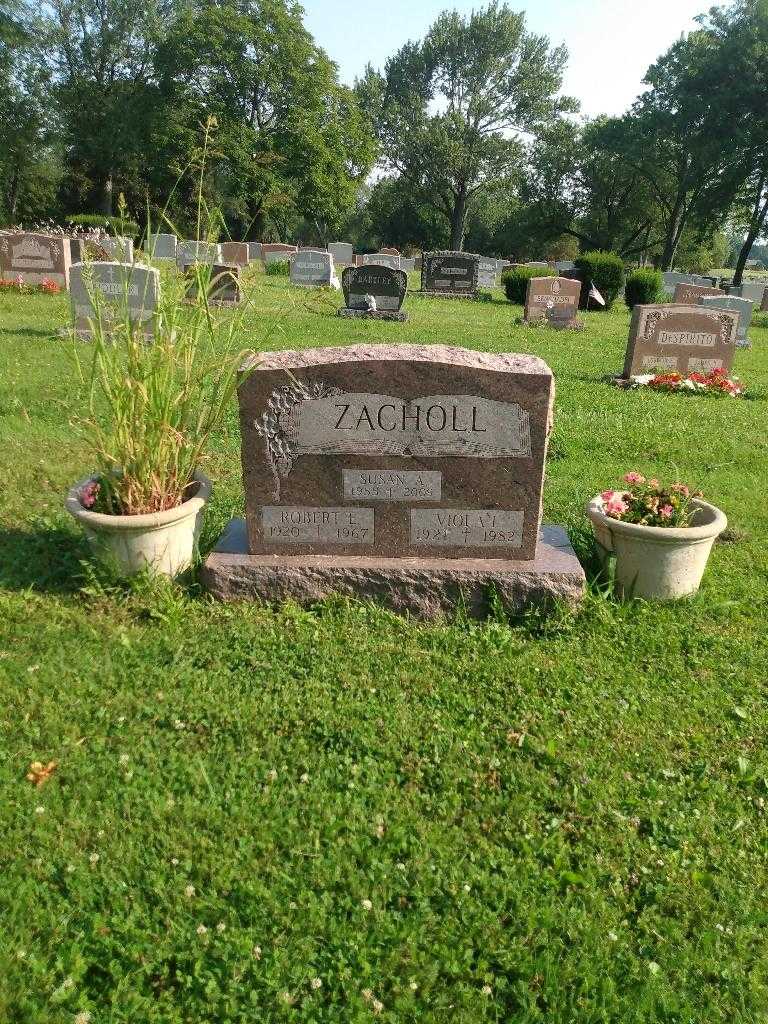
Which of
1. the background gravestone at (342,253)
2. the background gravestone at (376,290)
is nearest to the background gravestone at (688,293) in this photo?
the background gravestone at (376,290)

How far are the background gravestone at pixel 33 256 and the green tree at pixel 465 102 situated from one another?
117ft

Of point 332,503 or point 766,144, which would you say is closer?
point 332,503

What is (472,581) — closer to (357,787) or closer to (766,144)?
(357,787)

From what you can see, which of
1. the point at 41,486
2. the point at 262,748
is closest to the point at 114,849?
the point at 262,748

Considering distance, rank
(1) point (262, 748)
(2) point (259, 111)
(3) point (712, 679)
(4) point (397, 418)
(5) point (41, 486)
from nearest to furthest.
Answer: (1) point (262, 748) → (3) point (712, 679) → (4) point (397, 418) → (5) point (41, 486) → (2) point (259, 111)

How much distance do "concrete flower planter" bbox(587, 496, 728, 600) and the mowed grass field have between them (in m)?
0.12

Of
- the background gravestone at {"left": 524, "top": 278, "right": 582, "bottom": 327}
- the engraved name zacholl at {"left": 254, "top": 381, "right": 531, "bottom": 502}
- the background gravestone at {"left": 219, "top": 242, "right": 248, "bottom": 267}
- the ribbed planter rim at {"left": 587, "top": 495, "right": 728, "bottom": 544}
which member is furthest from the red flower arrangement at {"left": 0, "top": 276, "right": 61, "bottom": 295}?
the ribbed planter rim at {"left": 587, "top": 495, "right": 728, "bottom": 544}

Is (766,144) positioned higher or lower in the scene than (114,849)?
higher

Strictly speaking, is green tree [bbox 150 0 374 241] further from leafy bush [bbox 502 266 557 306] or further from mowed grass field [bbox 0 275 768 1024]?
mowed grass field [bbox 0 275 768 1024]

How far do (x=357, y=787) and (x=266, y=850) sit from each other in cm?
39

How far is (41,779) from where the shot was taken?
2.53 meters

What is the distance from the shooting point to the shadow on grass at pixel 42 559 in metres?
3.75

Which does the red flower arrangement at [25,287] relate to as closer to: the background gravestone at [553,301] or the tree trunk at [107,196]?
the background gravestone at [553,301]

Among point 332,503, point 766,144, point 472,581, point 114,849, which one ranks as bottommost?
point 114,849
